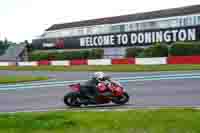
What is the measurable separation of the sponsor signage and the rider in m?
30.6

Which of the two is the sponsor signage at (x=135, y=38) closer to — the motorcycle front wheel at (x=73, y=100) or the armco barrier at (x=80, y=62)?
the armco barrier at (x=80, y=62)

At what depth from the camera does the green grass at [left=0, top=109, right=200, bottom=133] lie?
27.3 ft

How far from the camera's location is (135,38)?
49.7 m

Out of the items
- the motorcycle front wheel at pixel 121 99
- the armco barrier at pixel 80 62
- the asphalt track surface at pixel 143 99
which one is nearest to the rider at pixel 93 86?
the motorcycle front wheel at pixel 121 99

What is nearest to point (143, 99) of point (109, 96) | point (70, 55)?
point (109, 96)

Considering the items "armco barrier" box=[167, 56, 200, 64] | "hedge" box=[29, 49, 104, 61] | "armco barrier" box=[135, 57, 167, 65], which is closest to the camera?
"armco barrier" box=[167, 56, 200, 64]

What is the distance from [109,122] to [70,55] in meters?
44.9

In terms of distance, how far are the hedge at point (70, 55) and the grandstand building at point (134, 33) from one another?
5.03 ft

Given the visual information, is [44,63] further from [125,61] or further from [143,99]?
[143,99]

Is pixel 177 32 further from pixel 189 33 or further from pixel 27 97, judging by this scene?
pixel 27 97

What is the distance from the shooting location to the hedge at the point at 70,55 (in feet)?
169

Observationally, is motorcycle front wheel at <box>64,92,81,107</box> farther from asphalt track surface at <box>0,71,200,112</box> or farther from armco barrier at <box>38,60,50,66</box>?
armco barrier at <box>38,60,50,66</box>

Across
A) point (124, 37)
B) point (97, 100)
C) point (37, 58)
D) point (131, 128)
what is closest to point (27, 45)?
point (37, 58)

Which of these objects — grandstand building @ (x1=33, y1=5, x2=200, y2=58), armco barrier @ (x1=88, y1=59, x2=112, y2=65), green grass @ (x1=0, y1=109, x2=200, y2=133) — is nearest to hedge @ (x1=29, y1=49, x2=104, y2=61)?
grandstand building @ (x1=33, y1=5, x2=200, y2=58)
